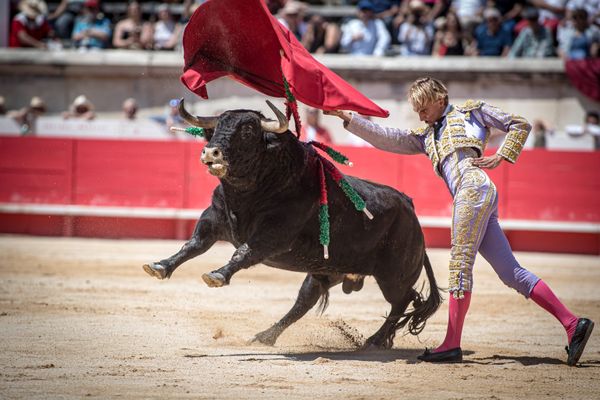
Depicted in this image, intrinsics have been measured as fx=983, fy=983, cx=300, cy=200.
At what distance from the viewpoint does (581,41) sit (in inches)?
419

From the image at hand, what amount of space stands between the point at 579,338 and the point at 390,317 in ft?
3.21

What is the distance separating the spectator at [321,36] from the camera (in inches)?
439

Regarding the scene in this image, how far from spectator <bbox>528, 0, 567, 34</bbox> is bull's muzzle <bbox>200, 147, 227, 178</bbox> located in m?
7.74

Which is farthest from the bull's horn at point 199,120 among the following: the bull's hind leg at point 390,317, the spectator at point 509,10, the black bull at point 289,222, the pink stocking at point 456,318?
the spectator at point 509,10

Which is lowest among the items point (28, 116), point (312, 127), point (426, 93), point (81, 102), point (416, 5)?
point (28, 116)

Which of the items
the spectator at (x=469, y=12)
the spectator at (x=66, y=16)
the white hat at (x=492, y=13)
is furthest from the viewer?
the spectator at (x=66, y=16)

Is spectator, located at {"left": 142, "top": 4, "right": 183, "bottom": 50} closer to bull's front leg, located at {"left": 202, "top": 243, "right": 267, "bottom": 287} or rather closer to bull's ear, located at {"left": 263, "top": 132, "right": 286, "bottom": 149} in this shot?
bull's ear, located at {"left": 263, "top": 132, "right": 286, "bottom": 149}

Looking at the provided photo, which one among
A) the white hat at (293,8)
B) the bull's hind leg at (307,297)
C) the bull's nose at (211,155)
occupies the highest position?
the bull's nose at (211,155)

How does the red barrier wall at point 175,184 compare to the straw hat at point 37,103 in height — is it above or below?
below

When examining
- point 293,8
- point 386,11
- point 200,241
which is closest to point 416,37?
point 386,11

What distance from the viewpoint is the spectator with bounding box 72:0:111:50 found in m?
11.7

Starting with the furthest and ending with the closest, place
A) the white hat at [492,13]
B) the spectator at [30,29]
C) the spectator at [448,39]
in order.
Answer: the spectator at [30,29] < the spectator at [448,39] < the white hat at [492,13]

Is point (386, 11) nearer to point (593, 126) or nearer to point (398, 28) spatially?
point (398, 28)

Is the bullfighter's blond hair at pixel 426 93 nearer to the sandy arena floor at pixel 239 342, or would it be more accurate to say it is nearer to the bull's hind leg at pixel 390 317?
the bull's hind leg at pixel 390 317
